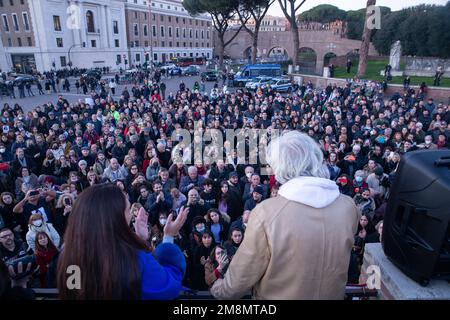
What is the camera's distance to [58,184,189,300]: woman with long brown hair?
1331mm

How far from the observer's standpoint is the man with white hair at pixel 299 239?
140cm

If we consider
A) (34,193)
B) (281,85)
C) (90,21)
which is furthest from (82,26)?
(34,193)

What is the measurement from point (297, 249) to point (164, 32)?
6514 centimetres

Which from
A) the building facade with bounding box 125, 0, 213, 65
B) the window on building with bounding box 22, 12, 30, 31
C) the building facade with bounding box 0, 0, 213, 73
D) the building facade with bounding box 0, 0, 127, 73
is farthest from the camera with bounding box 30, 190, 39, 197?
the window on building with bounding box 22, 12, 30, 31

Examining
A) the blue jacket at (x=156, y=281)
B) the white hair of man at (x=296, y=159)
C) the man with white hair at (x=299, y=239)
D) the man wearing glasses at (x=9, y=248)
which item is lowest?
the man wearing glasses at (x=9, y=248)

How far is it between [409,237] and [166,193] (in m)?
4.61

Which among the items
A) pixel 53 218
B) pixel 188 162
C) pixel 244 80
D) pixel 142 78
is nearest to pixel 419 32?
pixel 244 80

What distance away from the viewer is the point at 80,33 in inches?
1777

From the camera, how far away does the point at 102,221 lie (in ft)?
4.55

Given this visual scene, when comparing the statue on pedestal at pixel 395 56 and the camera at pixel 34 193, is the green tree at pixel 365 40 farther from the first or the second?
the camera at pixel 34 193

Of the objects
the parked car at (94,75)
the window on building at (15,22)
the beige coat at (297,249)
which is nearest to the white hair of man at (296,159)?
the beige coat at (297,249)

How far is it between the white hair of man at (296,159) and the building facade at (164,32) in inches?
1980

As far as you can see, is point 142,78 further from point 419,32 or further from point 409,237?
point 409,237

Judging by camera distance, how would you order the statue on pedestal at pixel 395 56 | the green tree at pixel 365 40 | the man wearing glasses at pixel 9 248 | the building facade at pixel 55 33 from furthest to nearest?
the building facade at pixel 55 33
the statue on pedestal at pixel 395 56
the green tree at pixel 365 40
the man wearing glasses at pixel 9 248
